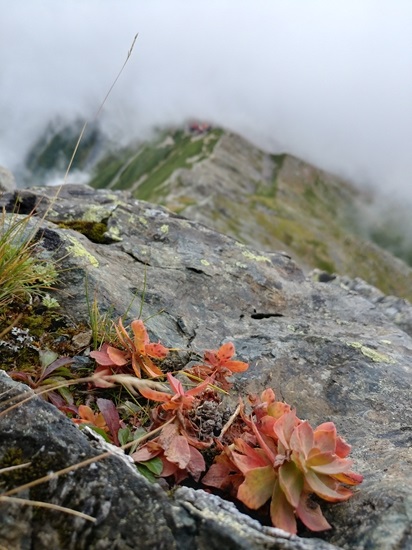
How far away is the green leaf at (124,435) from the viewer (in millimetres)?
3707

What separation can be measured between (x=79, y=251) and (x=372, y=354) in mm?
4685

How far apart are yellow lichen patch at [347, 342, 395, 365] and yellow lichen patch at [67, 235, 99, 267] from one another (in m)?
4.07

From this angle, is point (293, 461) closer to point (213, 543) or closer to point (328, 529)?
point (328, 529)

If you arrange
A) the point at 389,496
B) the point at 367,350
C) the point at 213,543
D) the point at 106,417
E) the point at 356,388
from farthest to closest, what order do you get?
1. the point at 367,350
2. the point at 356,388
3. the point at 106,417
4. the point at 389,496
5. the point at 213,543

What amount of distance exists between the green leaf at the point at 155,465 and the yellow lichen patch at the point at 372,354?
4.31 metres

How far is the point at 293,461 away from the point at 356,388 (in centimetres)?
314

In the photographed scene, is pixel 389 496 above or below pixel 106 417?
above

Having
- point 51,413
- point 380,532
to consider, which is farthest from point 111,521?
point 380,532

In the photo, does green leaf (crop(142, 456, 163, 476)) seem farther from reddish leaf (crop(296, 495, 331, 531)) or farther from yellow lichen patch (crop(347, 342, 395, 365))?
yellow lichen patch (crop(347, 342, 395, 365))

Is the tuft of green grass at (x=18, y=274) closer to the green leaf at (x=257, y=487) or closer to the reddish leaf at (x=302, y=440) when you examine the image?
the green leaf at (x=257, y=487)

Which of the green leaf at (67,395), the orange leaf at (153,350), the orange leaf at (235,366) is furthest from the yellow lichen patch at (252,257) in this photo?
the green leaf at (67,395)

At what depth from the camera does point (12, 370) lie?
4273 mm

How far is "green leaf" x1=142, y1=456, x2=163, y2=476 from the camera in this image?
3.42m

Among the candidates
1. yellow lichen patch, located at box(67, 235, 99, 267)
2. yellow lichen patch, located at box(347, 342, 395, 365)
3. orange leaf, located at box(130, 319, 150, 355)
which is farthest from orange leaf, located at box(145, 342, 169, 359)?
yellow lichen patch, located at box(347, 342, 395, 365)
